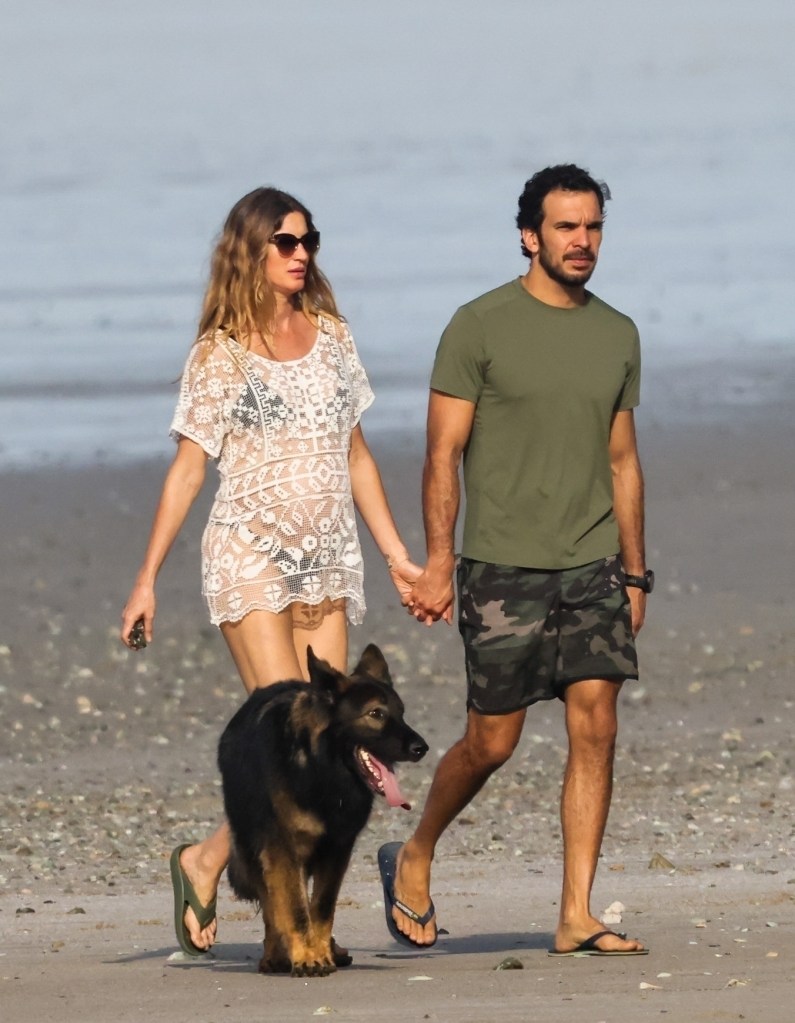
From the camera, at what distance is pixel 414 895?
7738mm

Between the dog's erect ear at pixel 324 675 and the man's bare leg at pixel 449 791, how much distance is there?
0.61 m

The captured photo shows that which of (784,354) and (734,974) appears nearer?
(734,974)

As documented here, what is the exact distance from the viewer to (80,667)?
45.1 ft

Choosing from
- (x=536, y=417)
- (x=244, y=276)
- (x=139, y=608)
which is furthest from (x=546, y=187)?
(x=139, y=608)

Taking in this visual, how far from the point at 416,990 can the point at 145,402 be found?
16.4 metres

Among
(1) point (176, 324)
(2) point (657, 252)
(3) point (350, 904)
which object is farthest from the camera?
(2) point (657, 252)

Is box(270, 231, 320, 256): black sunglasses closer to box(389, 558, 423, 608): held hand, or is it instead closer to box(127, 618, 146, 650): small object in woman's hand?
box(389, 558, 423, 608): held hand

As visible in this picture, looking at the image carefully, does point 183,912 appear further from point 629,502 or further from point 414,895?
point 629,502

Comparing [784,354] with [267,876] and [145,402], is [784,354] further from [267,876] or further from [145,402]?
[267,876]

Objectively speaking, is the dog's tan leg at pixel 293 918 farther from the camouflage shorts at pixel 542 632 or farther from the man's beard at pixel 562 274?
the man's beard at pixel 562 274

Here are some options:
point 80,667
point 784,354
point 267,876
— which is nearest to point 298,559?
point 267,876

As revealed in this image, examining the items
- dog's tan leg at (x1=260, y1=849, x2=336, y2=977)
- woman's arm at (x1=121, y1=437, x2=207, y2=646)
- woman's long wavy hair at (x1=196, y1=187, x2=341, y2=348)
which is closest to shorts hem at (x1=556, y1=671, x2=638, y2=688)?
dog's tan leg at (x1=260, y1=849, x2=336, y2=977)

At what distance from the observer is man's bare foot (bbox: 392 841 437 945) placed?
770 cm

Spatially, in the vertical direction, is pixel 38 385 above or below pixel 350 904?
above
